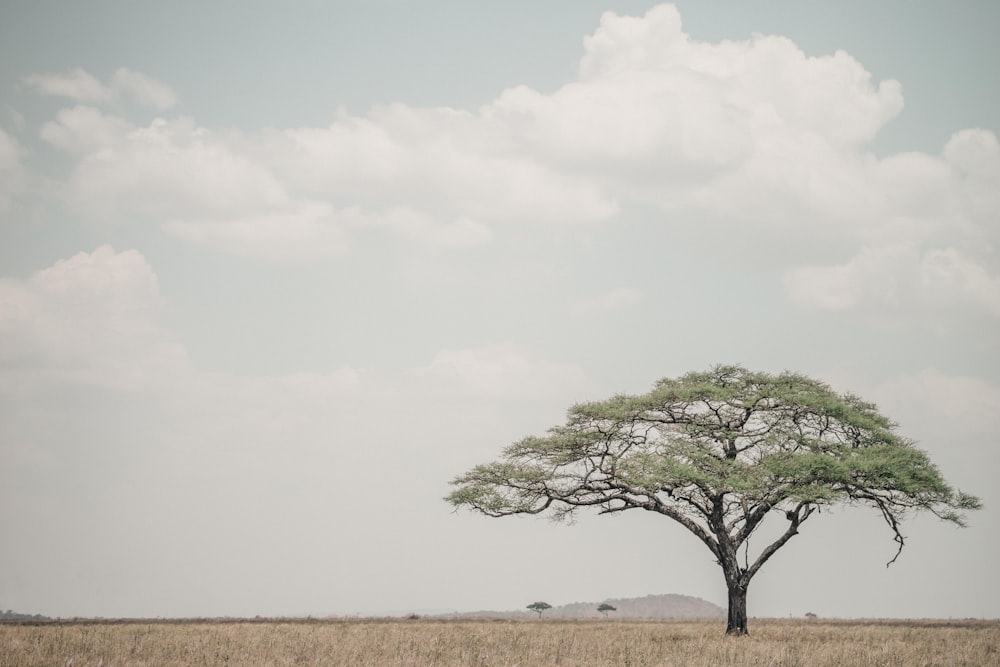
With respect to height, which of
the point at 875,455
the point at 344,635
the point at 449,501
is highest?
the point at 875,455

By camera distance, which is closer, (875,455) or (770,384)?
(875,455)

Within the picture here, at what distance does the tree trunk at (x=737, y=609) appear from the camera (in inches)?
1444

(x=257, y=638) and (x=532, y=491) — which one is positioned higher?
(x=532, y=491)

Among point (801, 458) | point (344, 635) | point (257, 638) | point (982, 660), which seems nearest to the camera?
point (982, 660)

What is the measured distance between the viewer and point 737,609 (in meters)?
37.4

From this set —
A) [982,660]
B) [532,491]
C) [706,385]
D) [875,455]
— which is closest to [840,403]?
[875,455]

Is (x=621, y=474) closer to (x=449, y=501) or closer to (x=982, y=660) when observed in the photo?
(x=449, y=501)

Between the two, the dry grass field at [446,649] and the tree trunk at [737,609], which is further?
the tree trunk at [737,609]

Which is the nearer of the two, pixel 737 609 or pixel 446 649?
pixel 446 649

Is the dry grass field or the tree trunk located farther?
the tree trunk

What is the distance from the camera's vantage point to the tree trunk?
36.7 metres

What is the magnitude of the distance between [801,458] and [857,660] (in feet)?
48.1

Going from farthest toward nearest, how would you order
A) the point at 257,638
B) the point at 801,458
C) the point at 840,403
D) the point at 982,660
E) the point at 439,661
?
the point at 840,403 < the point at 801,458 < the point at 257,638 < the point at 982,660 < the point at 439,661

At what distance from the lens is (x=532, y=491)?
133 feet
